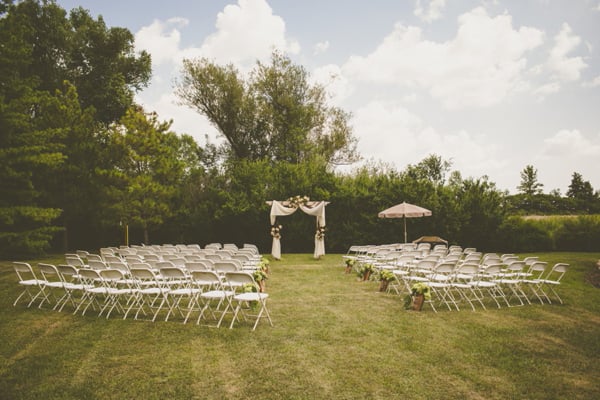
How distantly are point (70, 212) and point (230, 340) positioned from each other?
18551mm

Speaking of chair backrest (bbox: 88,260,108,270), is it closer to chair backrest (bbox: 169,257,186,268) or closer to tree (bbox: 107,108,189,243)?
chair backrest (bbox: 169,257,186,268)

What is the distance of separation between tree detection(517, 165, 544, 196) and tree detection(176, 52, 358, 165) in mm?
45723

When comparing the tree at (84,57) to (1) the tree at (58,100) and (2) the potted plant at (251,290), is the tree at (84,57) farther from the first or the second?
(2) the potted plant at (251,290)

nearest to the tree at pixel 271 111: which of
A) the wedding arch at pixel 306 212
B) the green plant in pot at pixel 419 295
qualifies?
the wedding arch at pixel 306 212

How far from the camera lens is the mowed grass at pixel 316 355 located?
3.72 meters

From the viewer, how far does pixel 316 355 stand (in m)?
4.65

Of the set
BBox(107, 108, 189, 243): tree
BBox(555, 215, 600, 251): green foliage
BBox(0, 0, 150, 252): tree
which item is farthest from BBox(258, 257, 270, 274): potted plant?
BBox(555, 215, 600, 251): green foliage

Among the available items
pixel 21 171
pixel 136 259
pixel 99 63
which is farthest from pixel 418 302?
pixel 99 63

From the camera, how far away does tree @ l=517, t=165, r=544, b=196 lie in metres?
60.7

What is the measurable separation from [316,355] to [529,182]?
6789 centimetres

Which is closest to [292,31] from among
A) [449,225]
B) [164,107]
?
[449,225]

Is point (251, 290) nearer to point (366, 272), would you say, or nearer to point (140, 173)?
point (366, 272)

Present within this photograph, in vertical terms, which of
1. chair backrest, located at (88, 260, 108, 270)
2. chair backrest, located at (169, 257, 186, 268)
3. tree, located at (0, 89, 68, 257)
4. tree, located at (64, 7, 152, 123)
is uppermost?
tree, located at (64, 7, 152, 123)

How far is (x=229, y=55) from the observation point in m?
26.6
